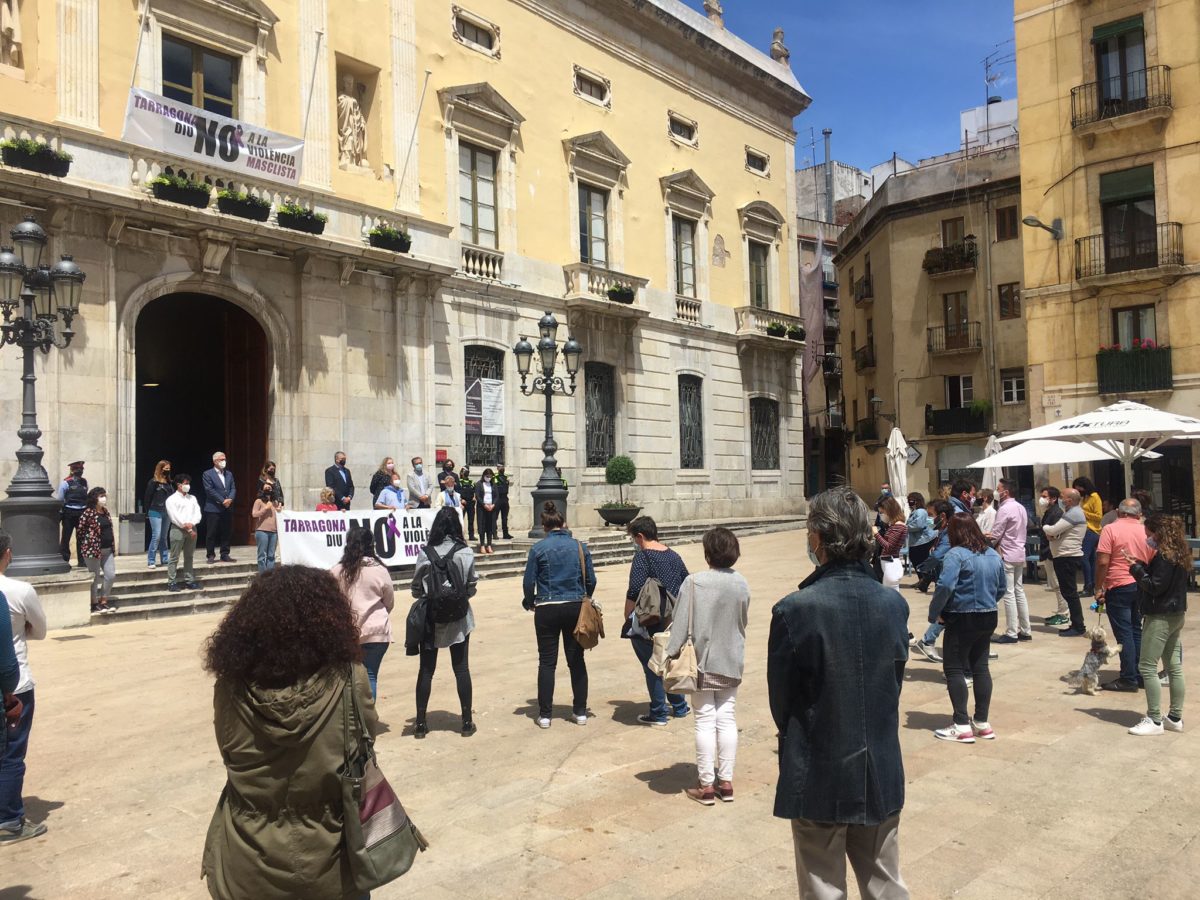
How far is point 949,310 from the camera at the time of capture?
35.6 m

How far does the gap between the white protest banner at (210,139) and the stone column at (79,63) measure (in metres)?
0.61

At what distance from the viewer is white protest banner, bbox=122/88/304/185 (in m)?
15.6

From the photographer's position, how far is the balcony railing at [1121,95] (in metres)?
23.0

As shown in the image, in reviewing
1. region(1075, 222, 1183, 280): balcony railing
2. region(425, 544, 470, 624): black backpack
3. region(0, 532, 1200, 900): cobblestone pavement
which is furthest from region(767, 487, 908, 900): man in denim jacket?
region(1075, 222, 1183, 280): balcony railing

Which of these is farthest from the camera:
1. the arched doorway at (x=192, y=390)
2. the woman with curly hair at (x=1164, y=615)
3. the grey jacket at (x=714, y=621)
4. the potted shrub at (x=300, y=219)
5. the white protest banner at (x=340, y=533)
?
the arched doorway at (x=192, y=390)

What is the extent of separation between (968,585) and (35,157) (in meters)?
14.7

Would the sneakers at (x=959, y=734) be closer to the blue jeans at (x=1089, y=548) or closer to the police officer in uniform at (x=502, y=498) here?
→ the blue jeans at (x=1089, y=548)

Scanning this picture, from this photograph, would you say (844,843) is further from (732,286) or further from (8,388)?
(732,286)

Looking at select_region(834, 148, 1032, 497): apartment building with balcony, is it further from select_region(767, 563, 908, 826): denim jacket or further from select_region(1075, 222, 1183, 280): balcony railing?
select_region(767, 563, 908, 826): denim jacket

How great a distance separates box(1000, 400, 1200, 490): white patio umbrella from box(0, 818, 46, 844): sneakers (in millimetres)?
13698

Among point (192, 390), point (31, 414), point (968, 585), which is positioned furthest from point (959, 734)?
point (192, 390)

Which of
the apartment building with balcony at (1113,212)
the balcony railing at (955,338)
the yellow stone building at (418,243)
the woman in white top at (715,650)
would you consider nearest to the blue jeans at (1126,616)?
the woman in white top at (715,650)

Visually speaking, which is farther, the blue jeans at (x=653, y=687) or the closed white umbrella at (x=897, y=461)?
the closed white umbrella at (x=897, y=461)

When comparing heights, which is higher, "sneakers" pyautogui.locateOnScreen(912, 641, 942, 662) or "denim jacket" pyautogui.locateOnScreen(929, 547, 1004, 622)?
"denim jacket" pyautogui.locateOnScreen(929, 547, 1004, 622)
